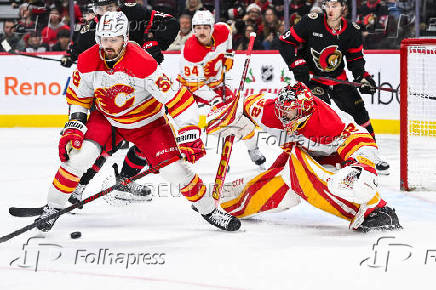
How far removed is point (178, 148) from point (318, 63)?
2.00 m

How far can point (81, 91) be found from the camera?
11.9 ft

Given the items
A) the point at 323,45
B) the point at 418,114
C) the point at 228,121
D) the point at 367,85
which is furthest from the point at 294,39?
the point at 228,121

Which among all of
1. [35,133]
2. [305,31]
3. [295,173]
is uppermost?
[305,31]

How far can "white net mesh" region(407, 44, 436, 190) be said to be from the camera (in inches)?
196

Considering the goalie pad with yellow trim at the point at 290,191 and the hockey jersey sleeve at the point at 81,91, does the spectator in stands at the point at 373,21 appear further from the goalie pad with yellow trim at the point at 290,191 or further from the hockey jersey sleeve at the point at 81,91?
the hockey jersey sleeve at the point at 81,91

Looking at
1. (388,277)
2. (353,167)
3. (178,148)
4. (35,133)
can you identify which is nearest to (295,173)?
(353,167)

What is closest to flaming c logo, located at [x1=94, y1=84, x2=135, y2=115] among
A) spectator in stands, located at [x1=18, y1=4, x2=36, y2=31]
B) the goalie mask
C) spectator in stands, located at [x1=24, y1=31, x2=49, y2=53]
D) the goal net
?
the goalie mask

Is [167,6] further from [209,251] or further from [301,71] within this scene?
[209,251]

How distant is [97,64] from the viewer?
3562 mm

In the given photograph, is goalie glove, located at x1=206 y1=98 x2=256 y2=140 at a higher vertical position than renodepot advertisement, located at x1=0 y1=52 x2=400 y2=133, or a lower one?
higher

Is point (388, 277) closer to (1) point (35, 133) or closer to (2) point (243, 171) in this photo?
(2) point (243, 171)

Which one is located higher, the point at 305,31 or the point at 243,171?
the point at 305,31

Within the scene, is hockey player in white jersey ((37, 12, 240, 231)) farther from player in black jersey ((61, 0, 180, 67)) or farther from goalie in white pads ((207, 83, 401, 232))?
player in black jersey ((61, 0, 180, 67))

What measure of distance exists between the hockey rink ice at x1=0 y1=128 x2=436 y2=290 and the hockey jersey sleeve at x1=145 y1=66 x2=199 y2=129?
1.79ft
